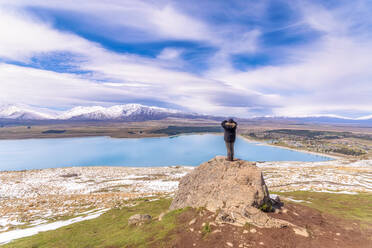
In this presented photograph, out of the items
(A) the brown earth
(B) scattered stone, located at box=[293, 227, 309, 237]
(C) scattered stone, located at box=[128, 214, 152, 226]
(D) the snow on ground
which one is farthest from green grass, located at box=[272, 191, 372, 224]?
(C) scattered stone, located at box=[128, 214, 152, 226]

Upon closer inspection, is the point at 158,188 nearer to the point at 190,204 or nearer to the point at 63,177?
the point at 190,204

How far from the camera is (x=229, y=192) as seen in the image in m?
16.0

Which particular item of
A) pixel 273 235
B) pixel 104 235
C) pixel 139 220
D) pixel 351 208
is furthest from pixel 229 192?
pixel 351 208

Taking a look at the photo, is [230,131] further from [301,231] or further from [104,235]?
[104,235]

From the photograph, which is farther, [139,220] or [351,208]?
[351,208]

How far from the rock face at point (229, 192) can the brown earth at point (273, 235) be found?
78 centimetres

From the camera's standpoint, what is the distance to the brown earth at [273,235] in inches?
448

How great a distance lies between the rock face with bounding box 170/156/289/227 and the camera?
1351cm

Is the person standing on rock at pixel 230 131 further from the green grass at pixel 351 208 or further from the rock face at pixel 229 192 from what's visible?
the green grass at pixel 351 208

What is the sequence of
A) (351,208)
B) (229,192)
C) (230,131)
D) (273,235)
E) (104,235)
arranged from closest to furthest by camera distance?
(273,235) → (229,192) → (104,235) → (230,131) → (351,208)

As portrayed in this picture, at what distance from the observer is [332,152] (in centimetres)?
14575

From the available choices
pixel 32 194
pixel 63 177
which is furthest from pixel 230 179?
pixel 63 177

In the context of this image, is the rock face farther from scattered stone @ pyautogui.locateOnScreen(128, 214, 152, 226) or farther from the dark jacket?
scattered stone @ pyautogui.locateOnScreen(128, 214, 152, 226)

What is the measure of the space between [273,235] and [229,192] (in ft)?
15.4
